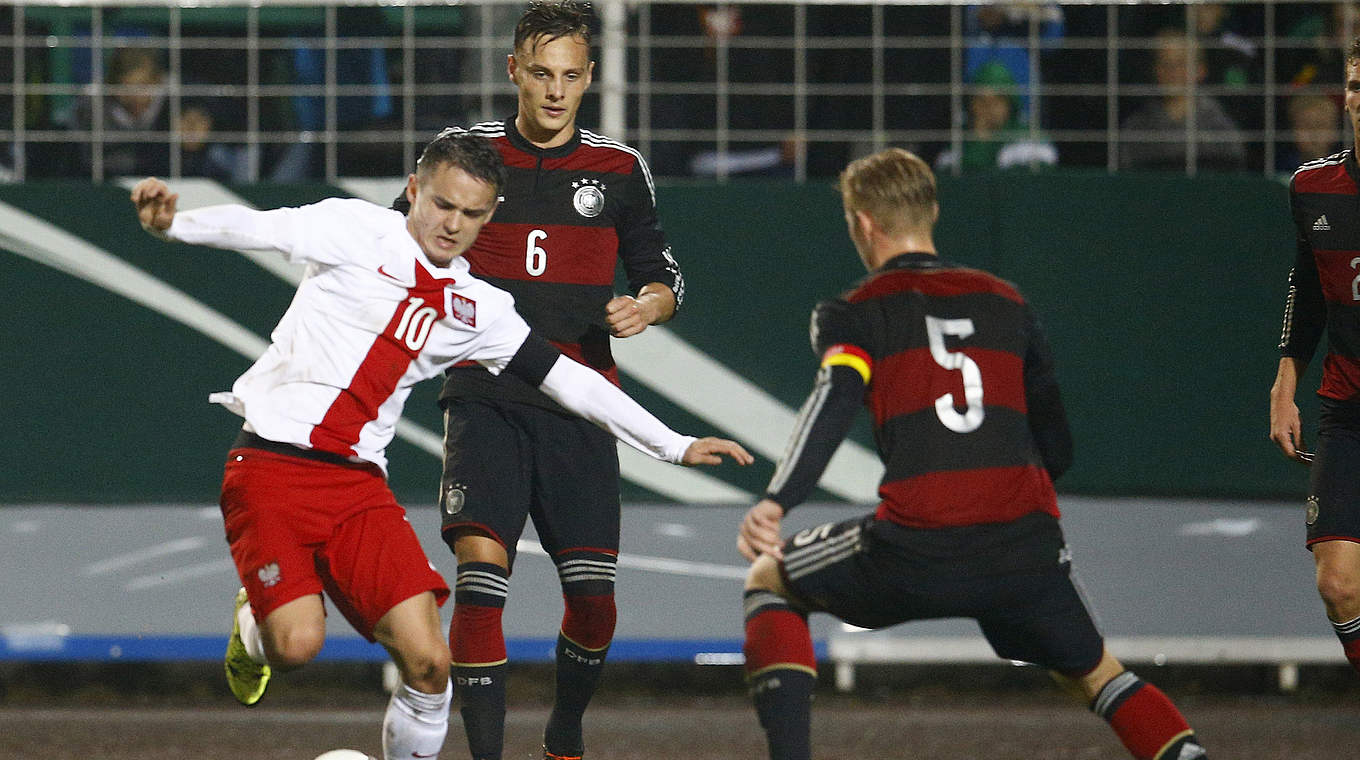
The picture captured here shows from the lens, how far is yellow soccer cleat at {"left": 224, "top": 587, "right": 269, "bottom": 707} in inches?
197

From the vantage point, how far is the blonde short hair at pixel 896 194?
4.20m

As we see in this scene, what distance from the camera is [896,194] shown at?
13.8ft

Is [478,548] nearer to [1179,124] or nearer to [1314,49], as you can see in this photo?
[1179,124]

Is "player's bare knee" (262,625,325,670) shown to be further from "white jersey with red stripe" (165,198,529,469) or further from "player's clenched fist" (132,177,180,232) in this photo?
"player's clenched fist" (132,177,180,232)

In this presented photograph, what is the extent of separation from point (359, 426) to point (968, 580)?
172 cm

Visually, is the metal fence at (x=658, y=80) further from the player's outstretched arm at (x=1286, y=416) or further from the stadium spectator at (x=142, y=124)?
the player's outstretched arm at (x=1286, y=416)

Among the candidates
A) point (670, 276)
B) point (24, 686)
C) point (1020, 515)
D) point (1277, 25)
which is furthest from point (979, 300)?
point (24, 686)

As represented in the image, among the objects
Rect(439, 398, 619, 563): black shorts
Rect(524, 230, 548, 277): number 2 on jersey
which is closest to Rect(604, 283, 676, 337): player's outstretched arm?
Rect(524, 230, 548, 277): number 2 on jersey

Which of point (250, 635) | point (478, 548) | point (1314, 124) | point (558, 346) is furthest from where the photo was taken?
point (1314, 124)

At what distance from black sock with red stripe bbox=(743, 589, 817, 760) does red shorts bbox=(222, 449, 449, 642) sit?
954 mm

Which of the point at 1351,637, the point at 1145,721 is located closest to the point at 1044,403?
the point at 1145,721

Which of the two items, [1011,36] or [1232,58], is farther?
[1011,36]

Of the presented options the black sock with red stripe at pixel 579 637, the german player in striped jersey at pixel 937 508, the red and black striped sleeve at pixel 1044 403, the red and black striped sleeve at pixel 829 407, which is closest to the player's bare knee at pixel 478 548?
the black sock with red stripe at pixel 579 637

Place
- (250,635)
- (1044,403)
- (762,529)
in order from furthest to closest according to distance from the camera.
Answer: (250,635), (1044,403), (762,529)
